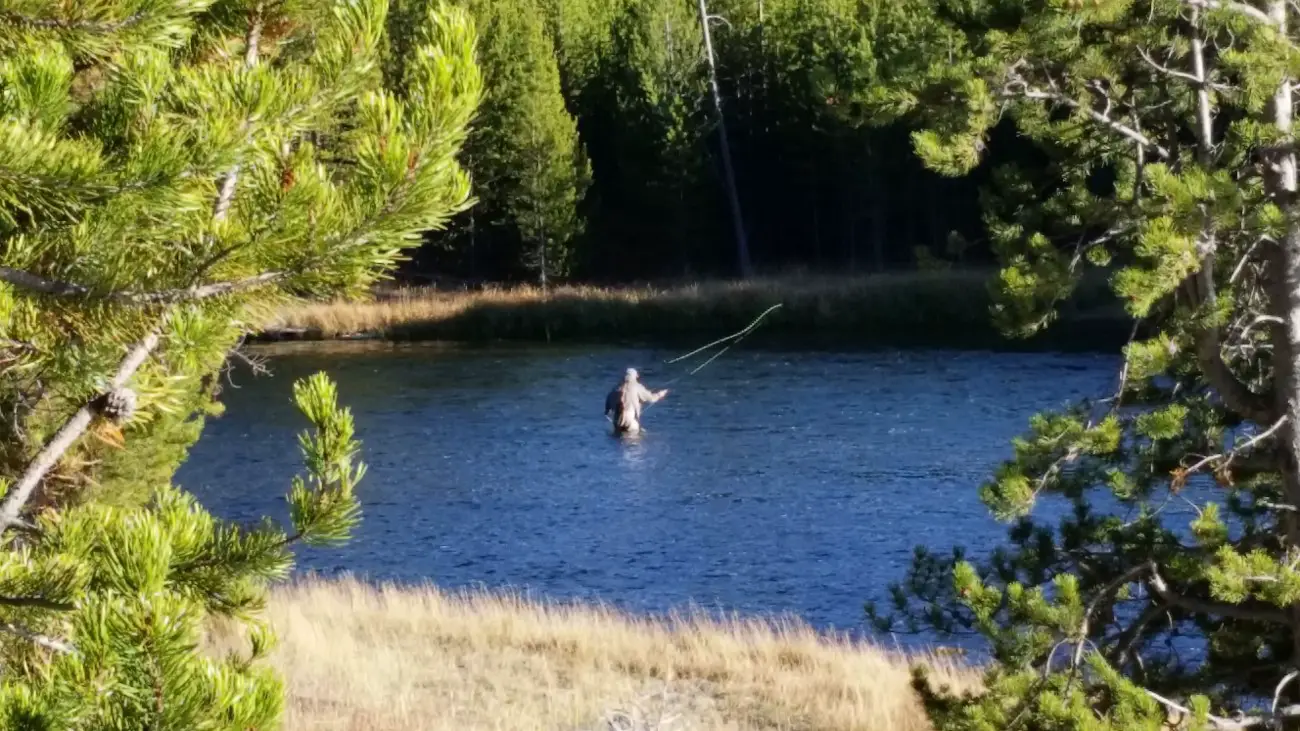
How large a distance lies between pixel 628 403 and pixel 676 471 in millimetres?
1773

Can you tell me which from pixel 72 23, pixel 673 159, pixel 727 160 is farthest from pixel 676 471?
pixel 727 160

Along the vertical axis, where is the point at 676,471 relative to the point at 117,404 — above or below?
below

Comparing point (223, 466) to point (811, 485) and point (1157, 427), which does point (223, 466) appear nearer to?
point (811, 485)

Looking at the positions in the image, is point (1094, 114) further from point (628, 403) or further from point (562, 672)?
point (628, 403)

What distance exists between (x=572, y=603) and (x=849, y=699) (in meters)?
5.07

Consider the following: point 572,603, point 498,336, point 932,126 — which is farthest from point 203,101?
point 498,336

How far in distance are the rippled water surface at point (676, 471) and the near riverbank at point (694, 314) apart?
5.18 m

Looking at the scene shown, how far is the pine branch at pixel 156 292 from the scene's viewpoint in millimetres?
3666

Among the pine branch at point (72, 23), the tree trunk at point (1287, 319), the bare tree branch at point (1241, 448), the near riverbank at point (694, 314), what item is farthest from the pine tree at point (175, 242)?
the near riverbank at point (694, 314)

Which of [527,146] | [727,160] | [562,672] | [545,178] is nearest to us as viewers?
[562,672]

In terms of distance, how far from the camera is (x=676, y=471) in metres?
20.4

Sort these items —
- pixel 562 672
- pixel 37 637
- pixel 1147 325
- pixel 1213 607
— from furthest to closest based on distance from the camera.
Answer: pixel 562 672
pixel 1147 325
pixel 1213 607
pixel 37 637

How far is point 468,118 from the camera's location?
349cm

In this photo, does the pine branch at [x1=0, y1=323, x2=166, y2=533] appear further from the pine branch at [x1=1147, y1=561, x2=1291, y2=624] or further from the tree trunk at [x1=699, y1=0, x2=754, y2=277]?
the tree trunk at [x1=699, y1=0, x2=754, y2=277]
